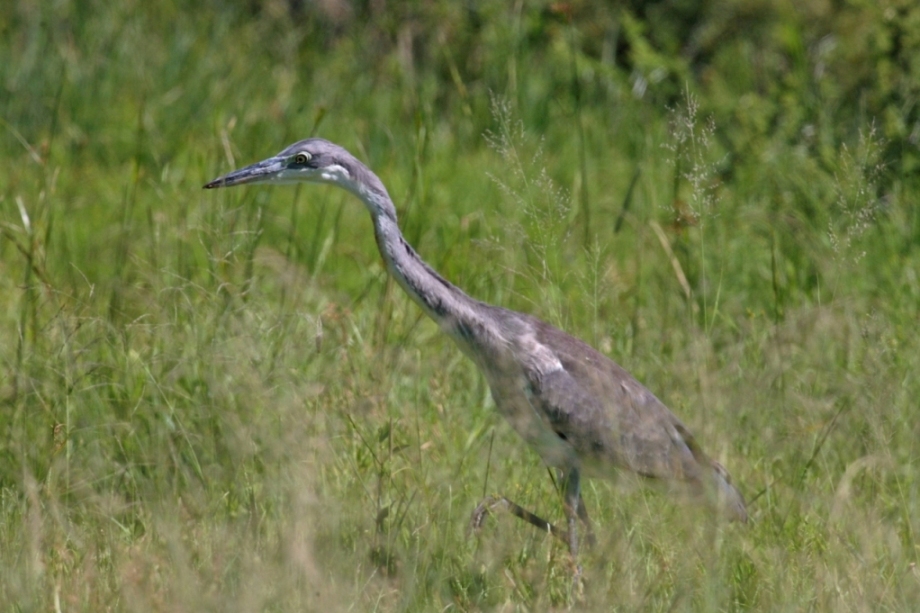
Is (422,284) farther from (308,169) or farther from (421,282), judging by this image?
(308,169)

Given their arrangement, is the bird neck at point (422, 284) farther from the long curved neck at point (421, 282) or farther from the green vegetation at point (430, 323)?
the green vegetation at point (430, 323)

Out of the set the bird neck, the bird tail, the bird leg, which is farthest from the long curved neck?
the bird tail

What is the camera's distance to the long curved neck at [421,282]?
4.43 m

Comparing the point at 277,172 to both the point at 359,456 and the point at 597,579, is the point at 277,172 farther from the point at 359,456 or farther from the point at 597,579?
the point at 597,579

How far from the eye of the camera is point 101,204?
24.1ft

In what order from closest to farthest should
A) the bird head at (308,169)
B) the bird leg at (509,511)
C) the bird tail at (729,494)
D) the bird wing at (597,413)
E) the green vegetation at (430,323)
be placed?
the green vegetation at (430,323) → the bird leg at (509,511) → the bird tail at (729,494) → the bird head at (308,169) → the bird wing at (597,413)

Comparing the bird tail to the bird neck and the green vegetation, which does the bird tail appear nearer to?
the green vegetation

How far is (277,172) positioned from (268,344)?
0.61 metres

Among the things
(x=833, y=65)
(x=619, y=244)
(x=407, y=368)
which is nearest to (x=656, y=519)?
(x=407, y=368)

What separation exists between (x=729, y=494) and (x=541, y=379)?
2.48 ft

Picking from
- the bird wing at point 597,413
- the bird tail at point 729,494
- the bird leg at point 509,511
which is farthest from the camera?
the bird wing at point 597,413

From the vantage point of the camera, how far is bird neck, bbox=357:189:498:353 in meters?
4.43

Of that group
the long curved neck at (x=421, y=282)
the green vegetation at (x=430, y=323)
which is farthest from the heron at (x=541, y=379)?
the green vegetation at (x=430, y=323)

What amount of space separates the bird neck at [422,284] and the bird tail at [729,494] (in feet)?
3.01
